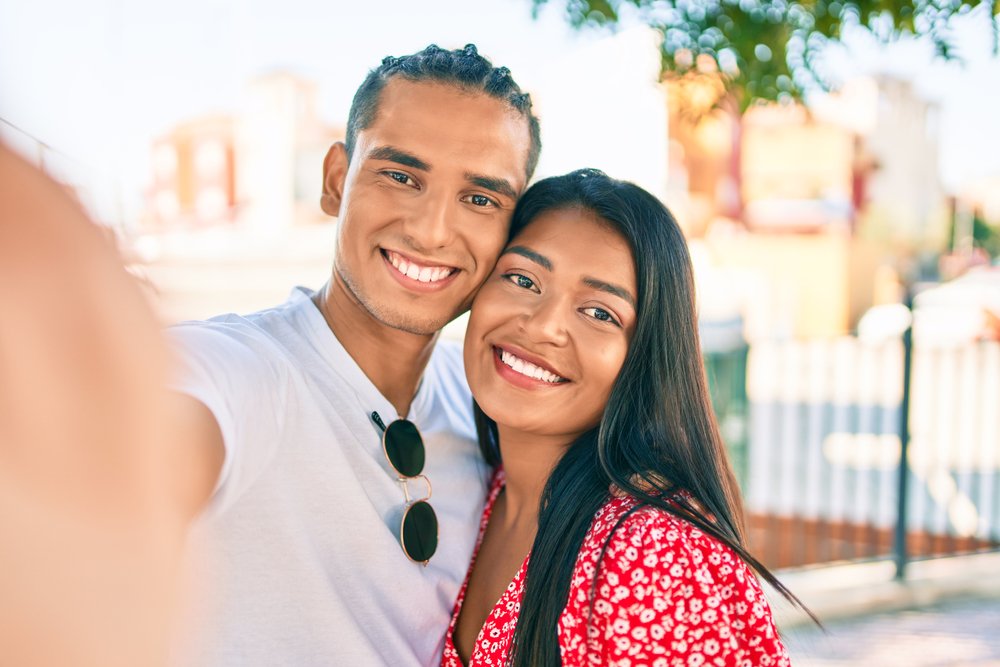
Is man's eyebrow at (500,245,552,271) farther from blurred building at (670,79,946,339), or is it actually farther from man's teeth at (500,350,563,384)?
blurred building at (670,79,946,339)

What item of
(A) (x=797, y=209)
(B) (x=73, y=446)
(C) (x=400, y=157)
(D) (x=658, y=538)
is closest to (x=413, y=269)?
(C) (x=400, y=157)

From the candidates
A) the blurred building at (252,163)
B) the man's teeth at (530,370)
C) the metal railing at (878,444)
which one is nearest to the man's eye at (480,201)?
the man's teeth at (530,370)

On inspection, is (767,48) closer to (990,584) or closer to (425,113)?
(425,113)

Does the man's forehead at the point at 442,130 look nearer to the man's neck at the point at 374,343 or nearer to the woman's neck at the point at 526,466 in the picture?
the man's neck at the point at 374,343

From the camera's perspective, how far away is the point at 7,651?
1.69 ft

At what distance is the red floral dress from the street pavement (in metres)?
2.87

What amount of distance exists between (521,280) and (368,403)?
17.7 inches

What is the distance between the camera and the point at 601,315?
1985mm

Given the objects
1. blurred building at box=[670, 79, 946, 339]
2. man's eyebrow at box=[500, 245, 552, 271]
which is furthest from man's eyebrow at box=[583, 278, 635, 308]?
blurred building at box=[670, 79, 946, 339]

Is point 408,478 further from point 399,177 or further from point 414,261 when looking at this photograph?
point 399,177

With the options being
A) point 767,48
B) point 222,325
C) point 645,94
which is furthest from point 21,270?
point 645,94

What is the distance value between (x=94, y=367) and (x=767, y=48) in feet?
7.52

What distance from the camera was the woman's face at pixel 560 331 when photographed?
1.96 metres

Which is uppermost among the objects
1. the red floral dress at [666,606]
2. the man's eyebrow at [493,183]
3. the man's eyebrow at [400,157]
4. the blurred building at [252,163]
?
the blurred building at [252,163]
